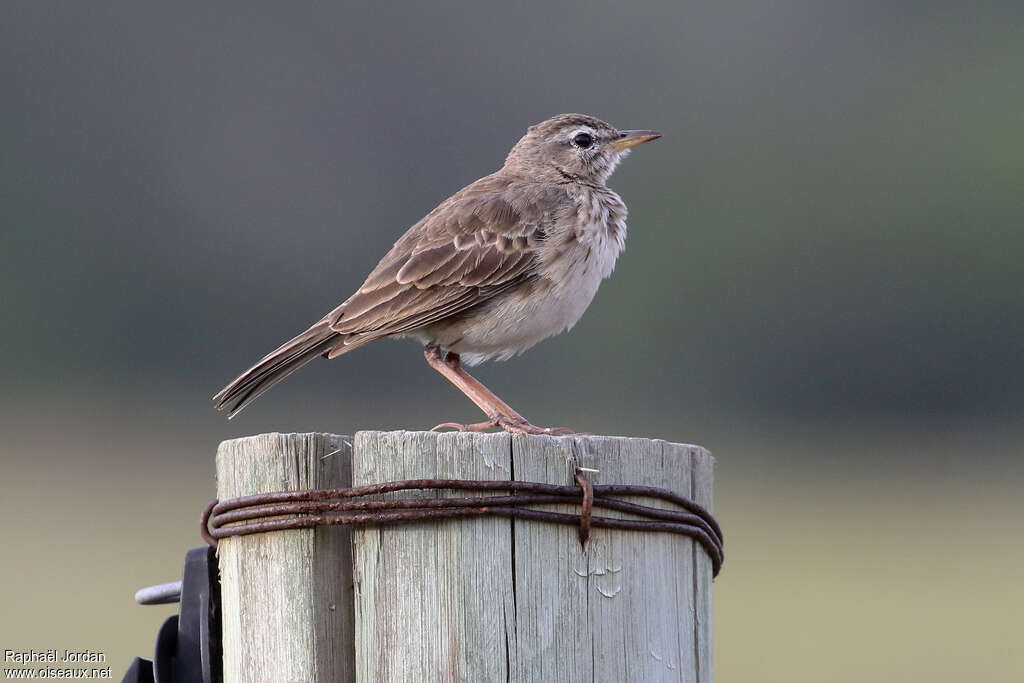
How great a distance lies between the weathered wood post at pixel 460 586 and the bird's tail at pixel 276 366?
7.35 ft

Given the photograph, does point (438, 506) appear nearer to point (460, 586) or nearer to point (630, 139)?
point (460, 586)

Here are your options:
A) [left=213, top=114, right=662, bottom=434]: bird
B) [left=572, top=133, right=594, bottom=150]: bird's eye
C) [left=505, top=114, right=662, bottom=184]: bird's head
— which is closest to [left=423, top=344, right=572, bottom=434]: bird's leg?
[left=213, top=114, right=662, bottom=434]: bird

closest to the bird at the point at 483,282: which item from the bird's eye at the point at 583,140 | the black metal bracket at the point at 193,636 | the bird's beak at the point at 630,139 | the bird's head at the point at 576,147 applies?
the bird's head at the point at 576,147

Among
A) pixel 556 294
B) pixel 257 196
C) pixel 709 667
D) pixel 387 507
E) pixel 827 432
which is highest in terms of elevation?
pixel 257 196

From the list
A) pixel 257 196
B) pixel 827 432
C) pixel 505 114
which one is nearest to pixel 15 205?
pixel 257 196

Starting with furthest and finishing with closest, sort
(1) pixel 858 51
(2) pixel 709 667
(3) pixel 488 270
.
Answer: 1. (1) pixel 858 51
2. (3) pixel 488 270
3. (2) pixel 709 667

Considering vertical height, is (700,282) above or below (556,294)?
above

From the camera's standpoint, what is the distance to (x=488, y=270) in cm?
786

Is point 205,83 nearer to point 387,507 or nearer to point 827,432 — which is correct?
point 827,432

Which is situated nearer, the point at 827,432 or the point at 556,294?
the point at 556,294

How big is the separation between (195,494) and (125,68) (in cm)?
2260

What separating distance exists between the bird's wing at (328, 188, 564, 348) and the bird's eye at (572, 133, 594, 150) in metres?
1.11

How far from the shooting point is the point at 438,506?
4.50 metres

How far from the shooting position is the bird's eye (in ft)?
30.6
